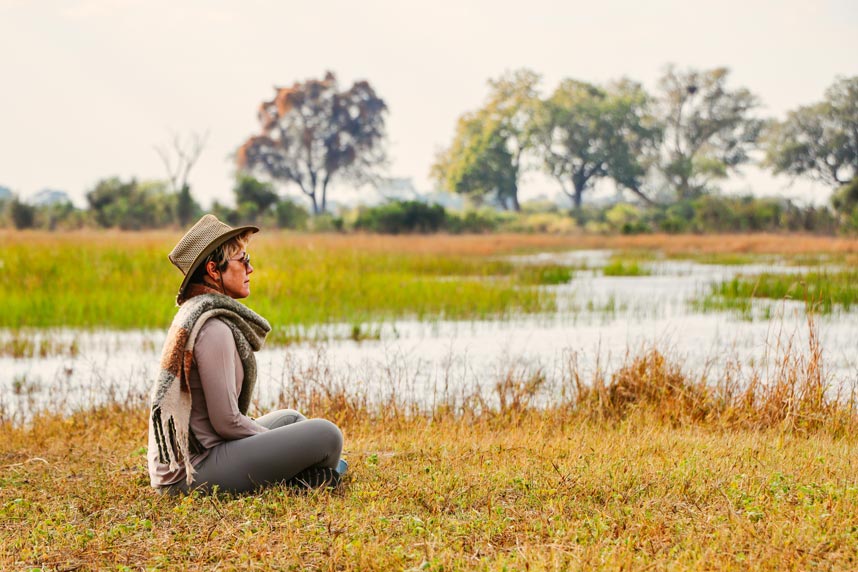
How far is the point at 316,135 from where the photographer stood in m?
66.1

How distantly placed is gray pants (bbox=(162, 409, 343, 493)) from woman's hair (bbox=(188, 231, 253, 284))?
0.86m

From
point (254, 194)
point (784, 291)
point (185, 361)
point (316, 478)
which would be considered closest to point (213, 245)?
point (185, 361)

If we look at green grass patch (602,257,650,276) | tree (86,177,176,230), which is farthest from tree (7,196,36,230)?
green grass patch (602,257,650,276)

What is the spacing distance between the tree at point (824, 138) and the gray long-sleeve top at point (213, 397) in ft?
200

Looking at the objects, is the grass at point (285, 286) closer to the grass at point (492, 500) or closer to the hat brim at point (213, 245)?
the grass at point (492, 500)

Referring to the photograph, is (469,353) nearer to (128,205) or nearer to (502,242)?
(502,242)

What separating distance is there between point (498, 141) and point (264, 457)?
61.0 m

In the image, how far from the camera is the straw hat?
454 centimetres

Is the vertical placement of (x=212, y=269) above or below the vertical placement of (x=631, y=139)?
below

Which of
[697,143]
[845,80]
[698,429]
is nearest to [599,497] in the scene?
[698,429]

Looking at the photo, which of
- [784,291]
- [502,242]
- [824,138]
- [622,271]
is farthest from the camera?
[824,138]

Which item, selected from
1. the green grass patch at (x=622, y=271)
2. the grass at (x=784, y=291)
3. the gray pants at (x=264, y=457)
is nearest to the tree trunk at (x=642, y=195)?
the green grass patch at (x=622, y=271)

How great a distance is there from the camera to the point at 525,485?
5004 millimetres

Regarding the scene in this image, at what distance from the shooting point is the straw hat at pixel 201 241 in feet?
14.9
